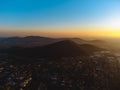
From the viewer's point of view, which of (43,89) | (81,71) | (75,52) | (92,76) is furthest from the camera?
(75,52)

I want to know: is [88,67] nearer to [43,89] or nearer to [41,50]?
[43,89]

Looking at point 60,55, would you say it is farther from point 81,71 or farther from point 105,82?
point 105,82

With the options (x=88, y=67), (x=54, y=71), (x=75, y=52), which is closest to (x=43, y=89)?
(x=54, y=71)

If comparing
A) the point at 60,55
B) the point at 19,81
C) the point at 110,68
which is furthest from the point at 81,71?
the point at 60,55

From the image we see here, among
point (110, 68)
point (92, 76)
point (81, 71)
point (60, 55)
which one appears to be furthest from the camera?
point (60, 55)

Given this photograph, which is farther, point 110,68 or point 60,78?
point 110,68

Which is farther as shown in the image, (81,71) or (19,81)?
(81,71)

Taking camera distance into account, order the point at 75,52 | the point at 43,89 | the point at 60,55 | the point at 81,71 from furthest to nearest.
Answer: the point at 75,52 → the point at 60,55 → the point at 81,71 → the point at 43,89

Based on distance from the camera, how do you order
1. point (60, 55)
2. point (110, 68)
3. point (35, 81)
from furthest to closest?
point (60, 55), point (110, 68), point (35, 81)
